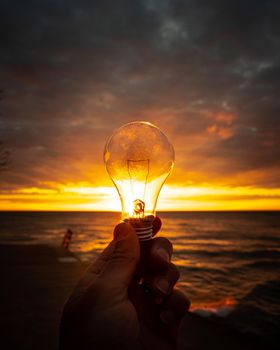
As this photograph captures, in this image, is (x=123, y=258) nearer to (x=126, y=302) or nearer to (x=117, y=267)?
(x=117, y=267)

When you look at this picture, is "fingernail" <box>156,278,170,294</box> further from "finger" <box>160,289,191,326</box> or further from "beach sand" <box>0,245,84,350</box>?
"beach sand" <box>0,245,84,350</box>

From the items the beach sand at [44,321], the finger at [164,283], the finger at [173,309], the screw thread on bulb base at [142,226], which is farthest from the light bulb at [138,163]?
the beach sand at [44,321]

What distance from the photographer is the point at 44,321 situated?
16.5ft

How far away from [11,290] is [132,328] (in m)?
6.81

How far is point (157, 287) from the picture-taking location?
1.79 metres

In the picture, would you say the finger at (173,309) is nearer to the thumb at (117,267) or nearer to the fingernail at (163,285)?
the fingernail at (163,285)

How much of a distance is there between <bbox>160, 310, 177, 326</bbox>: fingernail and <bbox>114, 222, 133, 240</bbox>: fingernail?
64 cm

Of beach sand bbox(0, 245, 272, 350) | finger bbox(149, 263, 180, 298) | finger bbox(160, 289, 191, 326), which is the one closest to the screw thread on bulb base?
finger bbox(149, 263, 180, 298)

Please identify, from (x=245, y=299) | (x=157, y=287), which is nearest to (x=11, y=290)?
(x=157, y=287)

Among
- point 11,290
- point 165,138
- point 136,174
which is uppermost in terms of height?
point 165,138

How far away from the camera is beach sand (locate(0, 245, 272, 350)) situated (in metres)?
4.36

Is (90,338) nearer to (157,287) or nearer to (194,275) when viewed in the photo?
(157,287)

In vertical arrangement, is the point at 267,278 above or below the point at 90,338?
below

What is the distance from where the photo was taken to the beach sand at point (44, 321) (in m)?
4.36
